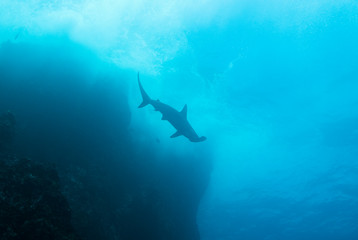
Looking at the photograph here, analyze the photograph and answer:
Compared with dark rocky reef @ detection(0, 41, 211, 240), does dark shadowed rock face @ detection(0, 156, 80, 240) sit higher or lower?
lower

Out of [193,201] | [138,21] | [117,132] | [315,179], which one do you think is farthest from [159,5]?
[315,179]

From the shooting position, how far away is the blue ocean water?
15836 mm

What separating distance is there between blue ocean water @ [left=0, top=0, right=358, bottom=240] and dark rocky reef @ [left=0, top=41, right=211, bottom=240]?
16cm

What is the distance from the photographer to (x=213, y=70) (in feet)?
67.5

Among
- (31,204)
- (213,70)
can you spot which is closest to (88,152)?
(31,204)

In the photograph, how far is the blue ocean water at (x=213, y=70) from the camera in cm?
1584

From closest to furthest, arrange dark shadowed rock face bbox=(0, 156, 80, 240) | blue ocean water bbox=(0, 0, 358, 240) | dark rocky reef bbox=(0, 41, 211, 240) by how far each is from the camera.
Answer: dark shadowed rock face bbox=(0, 156, 80, 240) < dark rocky reef bbox=(0, 41, 211, 240) < blue ocean water bbox=(0, 0, 358, 240)

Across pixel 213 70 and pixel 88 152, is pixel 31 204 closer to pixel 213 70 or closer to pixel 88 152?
pixel 88 152

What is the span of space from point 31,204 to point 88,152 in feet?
38.1

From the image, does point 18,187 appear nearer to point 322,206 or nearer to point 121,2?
point 121,2

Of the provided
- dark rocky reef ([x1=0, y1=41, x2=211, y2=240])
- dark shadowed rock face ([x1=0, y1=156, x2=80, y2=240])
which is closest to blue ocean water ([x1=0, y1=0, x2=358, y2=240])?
dark rocky reef ([x1=0, y1=41, x2=211, y2=240])

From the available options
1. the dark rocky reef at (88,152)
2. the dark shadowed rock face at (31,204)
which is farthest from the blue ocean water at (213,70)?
the dark shadowed rock face at (31,204)

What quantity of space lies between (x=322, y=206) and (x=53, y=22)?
148ft

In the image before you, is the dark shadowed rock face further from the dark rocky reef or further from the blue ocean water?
the blue ocean water
